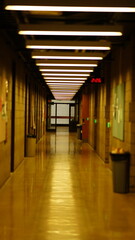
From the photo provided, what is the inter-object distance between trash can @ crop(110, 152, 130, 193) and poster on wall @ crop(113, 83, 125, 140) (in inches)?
44.2

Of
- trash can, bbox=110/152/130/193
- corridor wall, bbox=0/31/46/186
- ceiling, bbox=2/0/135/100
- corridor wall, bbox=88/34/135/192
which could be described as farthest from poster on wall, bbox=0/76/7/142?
corridor wall, bbox=88/34/135/192

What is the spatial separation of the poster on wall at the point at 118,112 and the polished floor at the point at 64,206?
46.4 inches

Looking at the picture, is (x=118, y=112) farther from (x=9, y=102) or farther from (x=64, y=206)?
(x=64, y=206)

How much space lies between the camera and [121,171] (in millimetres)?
7578

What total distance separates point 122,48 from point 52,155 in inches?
230

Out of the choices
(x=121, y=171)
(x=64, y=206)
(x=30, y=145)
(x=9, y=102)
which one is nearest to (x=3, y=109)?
(x=9, y=102)

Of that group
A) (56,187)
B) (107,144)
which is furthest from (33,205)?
(107,144)

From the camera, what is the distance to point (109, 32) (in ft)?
21.5

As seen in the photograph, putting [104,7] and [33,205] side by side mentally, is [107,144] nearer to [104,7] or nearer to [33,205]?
[33,205]

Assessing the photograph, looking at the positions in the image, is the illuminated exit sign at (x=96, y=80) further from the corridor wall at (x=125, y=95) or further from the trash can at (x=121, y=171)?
the trash can at (x=121, y=171)

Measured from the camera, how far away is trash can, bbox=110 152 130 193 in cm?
753

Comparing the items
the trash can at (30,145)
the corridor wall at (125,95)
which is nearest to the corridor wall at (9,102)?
the trash can at (30,145)

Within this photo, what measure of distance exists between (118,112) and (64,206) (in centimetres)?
351

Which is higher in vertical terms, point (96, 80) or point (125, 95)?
point (96, 80)
